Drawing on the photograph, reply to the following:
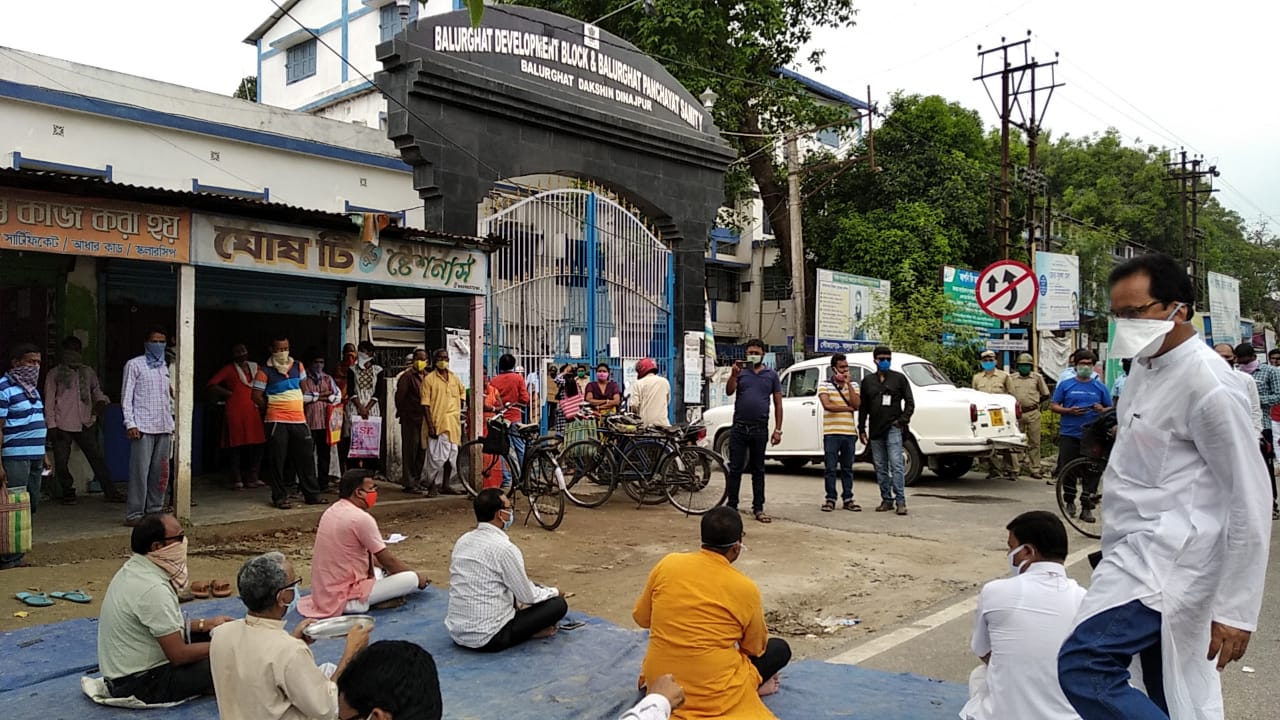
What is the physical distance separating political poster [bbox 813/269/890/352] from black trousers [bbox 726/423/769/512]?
10.2 metres

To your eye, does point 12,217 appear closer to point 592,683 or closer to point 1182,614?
point 592,683

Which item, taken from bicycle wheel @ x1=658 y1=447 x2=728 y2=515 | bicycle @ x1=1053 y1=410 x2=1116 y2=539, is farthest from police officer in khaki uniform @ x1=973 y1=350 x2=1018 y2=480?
bicycle wheel @ x1=658 y1=447 x2=728 y2=515

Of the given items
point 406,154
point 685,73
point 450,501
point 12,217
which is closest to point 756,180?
point 685,73

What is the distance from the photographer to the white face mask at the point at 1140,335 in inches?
113

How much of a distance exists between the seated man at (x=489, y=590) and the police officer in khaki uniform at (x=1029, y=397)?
33.6 feet

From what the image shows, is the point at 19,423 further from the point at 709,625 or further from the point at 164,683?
the point at 709,625

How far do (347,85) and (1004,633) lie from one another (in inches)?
1058

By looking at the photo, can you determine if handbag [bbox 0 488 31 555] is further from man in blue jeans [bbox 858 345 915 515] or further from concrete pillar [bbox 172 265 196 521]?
man in blue jeans [bbox 858 345 915 515]

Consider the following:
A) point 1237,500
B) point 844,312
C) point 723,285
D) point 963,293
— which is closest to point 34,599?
point 1237,500

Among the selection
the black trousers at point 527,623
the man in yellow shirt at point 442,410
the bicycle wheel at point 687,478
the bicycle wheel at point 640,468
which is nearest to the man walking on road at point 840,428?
the bicycle wheel at point 687,478

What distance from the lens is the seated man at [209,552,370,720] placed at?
10.6 feet

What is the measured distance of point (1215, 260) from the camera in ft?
166

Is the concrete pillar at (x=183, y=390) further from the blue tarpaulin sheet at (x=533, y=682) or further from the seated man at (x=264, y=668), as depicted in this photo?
the seated man at (x=264, y=668)

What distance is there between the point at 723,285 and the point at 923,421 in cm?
1872
